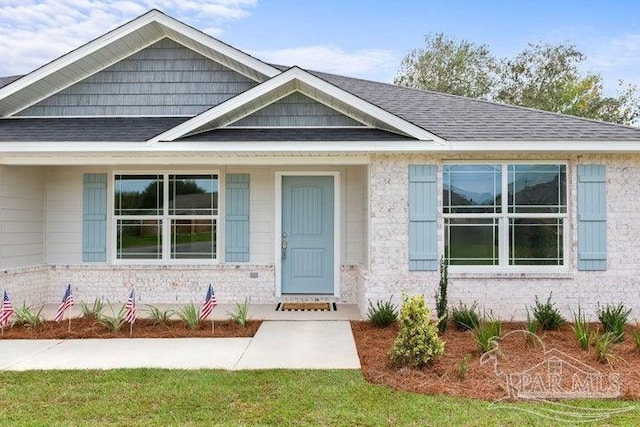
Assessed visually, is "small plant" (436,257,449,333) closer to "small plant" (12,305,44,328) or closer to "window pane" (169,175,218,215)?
"window pane" (169,175,218,215)

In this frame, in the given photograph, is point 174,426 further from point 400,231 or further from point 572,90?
point 572,90

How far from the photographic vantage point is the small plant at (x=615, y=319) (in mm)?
6837

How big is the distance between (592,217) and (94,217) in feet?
29.5

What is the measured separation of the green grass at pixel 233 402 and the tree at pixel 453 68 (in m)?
27.6

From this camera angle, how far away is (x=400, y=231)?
821 cm

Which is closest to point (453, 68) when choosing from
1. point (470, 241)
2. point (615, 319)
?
point (470, 241)

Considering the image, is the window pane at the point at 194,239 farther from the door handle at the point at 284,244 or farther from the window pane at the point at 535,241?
the window pane at the point at 535,241

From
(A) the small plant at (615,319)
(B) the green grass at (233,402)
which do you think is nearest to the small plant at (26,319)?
(B) the green grass at (233,402)

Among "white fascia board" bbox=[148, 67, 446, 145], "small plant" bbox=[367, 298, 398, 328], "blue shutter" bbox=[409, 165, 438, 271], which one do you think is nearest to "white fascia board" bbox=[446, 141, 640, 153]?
"blue shutter" bbox=[409, 165, 438, 271]

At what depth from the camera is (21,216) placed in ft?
29.5

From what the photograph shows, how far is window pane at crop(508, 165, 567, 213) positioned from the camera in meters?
8.33

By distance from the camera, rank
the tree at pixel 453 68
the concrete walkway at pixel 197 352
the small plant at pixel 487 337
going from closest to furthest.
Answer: the concrete walkway at pixel 197 352
the small plant at pixel 487 337
the tree at pixel 453 68

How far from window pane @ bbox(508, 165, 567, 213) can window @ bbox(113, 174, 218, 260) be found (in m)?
5.45

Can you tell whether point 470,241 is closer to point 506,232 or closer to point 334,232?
point 506,232
